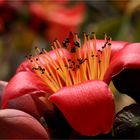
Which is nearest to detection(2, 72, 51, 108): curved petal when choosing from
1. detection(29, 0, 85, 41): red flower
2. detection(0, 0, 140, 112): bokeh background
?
detection(0, 0, 140, 112): bokeh background

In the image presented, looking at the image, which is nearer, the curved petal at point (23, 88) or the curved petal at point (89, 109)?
the curved petal at point (89, 109)

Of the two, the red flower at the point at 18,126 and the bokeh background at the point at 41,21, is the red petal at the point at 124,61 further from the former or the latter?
the bokeh background at the point at 41,21

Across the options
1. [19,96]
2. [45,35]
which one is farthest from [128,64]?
[45,35]

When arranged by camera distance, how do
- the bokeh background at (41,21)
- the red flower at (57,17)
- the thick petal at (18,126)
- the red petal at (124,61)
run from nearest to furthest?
1. the thick petal at (18,126)
2. the red petal at (124,61)
3. the bokeh background at (41,21)
4. the red flower at (57,17)

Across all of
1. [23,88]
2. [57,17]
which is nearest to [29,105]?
[23,88]

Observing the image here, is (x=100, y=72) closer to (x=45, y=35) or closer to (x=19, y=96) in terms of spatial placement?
(x=19, y=96)

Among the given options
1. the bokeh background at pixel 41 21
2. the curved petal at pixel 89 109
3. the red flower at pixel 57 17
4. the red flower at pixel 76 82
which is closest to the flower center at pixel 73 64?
the red flower at pixel 76 82
